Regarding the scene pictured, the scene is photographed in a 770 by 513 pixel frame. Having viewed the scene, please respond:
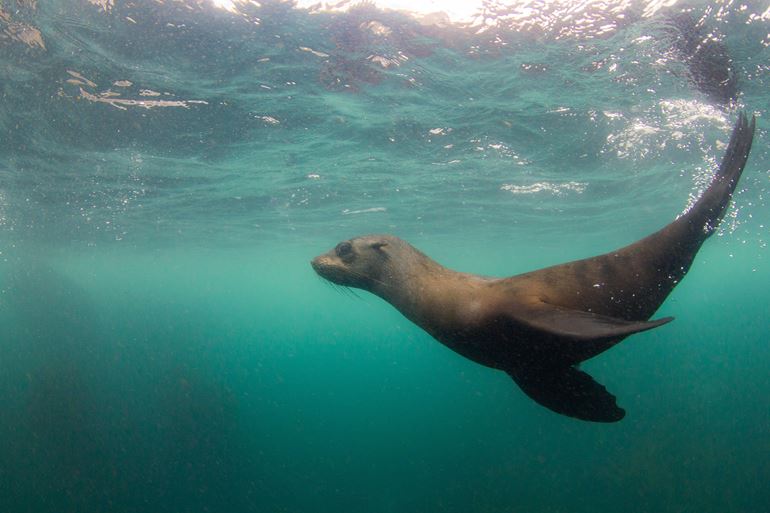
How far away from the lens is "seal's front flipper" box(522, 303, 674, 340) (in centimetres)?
183

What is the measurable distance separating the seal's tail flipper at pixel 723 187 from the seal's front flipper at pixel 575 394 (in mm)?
1185

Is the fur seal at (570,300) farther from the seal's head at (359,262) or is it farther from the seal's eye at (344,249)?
the seal's eye at (344,249)

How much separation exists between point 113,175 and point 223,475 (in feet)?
32.7

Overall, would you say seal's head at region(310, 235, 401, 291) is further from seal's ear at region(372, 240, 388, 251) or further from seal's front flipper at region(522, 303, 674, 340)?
seal's front flipper at region(522, 303, 674, 340)

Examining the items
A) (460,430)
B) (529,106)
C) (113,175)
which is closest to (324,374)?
(460,430)

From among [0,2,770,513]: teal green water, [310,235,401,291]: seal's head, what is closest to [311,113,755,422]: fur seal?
[310,235,401,291]: seal's head

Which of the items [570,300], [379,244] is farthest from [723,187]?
[379,244]

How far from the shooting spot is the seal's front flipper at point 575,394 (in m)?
2.66

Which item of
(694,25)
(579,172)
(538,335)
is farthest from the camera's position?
(579,172)

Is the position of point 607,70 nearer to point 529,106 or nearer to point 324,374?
point 529,106

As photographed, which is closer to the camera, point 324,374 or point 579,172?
point 579,172

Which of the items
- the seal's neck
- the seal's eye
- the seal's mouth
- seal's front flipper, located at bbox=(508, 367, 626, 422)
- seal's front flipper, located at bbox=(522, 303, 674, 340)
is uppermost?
the seal's eye

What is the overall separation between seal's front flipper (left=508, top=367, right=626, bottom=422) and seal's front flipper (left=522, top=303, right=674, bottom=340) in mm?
538

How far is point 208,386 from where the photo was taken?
55.5ft
